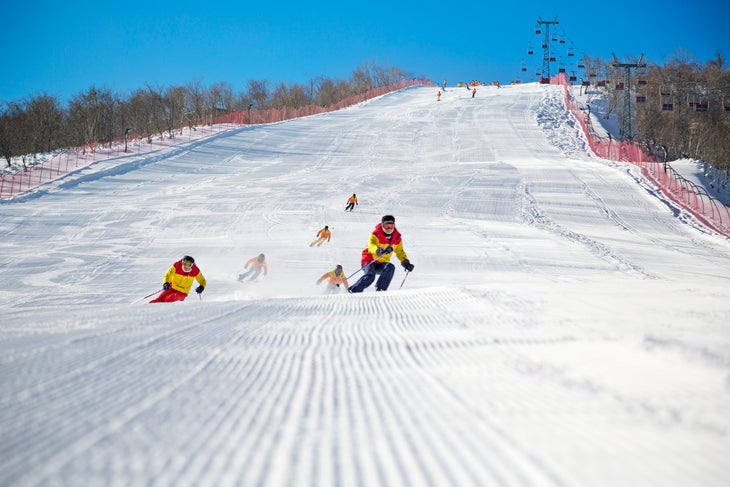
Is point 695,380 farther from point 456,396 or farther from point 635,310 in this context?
point 635,310

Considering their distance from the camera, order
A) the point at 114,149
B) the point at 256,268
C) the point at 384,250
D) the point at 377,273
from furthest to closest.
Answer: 1. the point at 114,149
2. the point at 256,268
3. the point at 377,273
4. the point at 384,250

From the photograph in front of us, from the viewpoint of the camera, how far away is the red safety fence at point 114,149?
81.6 feet

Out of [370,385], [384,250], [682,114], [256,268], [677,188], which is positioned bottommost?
[256,268]

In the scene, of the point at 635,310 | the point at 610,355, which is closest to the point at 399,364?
the point at 610,355

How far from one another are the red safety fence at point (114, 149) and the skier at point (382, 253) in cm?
2009

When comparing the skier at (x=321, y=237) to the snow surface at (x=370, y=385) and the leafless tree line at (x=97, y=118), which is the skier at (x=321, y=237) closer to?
the snow surface at (x=370, y=385)

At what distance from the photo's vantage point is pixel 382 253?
8609 mm

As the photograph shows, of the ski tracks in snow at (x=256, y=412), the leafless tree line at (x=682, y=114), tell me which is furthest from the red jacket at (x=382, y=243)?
the leafless tree line at (x=682, y=114)

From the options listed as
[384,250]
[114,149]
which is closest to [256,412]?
[384,250]

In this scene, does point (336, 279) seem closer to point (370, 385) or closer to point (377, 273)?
point (377, 273)

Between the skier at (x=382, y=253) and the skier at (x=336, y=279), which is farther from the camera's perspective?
the skier at (x=336, y=279)

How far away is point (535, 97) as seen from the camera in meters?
52.7

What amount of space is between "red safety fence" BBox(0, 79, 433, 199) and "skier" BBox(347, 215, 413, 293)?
20091mm

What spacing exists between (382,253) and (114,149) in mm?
30883
